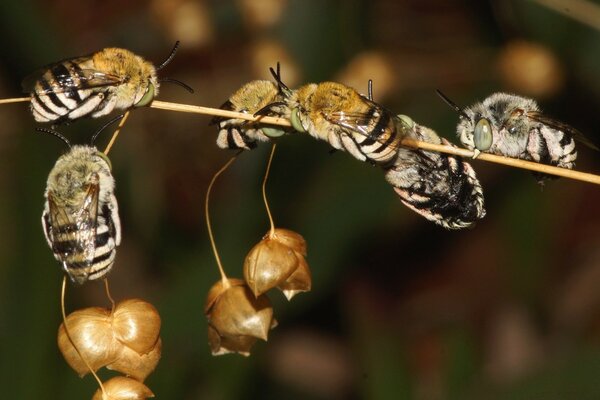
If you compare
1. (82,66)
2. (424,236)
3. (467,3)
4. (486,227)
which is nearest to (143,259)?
(424,236)

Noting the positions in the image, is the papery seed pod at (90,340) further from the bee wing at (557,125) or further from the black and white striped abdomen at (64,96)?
the bee wing at (557,125)

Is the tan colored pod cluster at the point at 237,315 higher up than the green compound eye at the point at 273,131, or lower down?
lower down

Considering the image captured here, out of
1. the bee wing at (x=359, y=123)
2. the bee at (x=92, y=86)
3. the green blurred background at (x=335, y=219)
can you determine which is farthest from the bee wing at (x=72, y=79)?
the green blurred background at (x=335, y=219)

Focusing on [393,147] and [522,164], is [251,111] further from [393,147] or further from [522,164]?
[522,164]

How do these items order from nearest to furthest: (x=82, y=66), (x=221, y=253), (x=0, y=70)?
1. (x=82, y=66)
2. (x=221, y=253)
3. (x=0, y=70)

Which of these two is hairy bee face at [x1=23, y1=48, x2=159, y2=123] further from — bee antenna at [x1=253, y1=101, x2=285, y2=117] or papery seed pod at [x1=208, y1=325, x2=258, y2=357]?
papery seed pod at [x1=208, y1=325, x2=258, y2=357]

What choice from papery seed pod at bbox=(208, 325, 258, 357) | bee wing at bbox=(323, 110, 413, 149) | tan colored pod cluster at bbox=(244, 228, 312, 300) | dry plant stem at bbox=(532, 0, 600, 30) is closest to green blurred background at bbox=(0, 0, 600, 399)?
dry plant stem at bbox=(532, 0, 600, 30)

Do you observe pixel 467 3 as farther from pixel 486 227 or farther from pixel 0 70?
pixel 0 70
